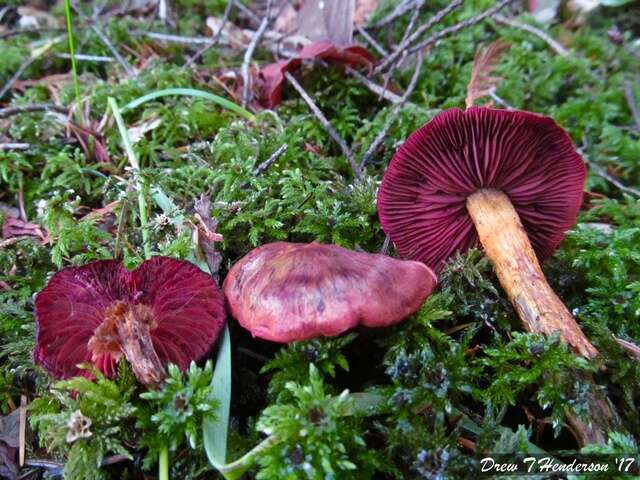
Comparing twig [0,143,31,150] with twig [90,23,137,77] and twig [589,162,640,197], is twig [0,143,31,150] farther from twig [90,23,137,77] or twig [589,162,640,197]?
twig [589,162,640,197]

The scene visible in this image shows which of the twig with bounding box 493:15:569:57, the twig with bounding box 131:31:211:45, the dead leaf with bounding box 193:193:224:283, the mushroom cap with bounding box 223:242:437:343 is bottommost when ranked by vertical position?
the dead leaf with bounding box 193:193:224:283

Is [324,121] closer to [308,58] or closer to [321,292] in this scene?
[308,58]

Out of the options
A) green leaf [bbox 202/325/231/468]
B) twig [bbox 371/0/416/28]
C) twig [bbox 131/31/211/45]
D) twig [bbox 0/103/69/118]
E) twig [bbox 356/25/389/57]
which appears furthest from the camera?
twig [bbox 131/31/211/45]

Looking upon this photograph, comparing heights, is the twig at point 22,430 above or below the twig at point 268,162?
below

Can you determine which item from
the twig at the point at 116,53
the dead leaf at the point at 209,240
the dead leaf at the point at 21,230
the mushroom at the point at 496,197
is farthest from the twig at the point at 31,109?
the mushroom at the point at 496,197

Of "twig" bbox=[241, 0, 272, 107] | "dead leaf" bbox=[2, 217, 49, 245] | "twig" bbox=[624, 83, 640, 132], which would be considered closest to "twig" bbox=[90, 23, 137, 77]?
"twig" bbox=[241, 0, 272, 107]

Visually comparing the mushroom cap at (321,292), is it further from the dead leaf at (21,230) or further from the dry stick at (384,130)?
the dead leaf at (21,230)
